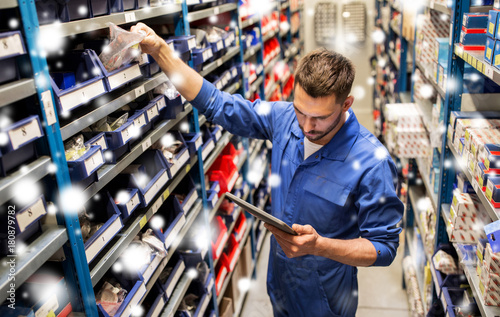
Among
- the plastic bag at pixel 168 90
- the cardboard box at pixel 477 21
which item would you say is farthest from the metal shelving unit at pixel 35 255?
the cardboard box at pixel 477 21

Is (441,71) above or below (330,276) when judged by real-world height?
above

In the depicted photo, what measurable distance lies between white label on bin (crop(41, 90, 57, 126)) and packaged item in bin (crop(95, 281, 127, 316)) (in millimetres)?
800

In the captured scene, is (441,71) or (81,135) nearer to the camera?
(81,135)

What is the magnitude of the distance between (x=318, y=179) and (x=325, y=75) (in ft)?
1.58

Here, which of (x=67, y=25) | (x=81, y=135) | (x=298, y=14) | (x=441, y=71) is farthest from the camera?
(x=298, y=14)

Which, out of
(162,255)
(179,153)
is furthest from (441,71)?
(162,255)

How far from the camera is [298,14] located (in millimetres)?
7887

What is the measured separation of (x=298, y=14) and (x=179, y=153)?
6210 millimetres

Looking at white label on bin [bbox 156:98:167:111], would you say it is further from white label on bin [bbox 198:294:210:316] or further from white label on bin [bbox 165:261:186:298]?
white label on bin [bbox 198:294:210:316]

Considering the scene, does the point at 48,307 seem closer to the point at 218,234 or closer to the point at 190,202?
the point at 190,202

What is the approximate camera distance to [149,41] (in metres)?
1.84

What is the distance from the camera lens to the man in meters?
1.79

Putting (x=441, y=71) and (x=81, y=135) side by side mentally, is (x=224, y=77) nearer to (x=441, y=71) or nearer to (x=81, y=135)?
(x=441, y=71)

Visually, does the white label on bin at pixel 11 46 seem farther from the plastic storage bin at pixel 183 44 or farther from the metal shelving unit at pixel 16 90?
the plastic storage bin at pixel 183 44
